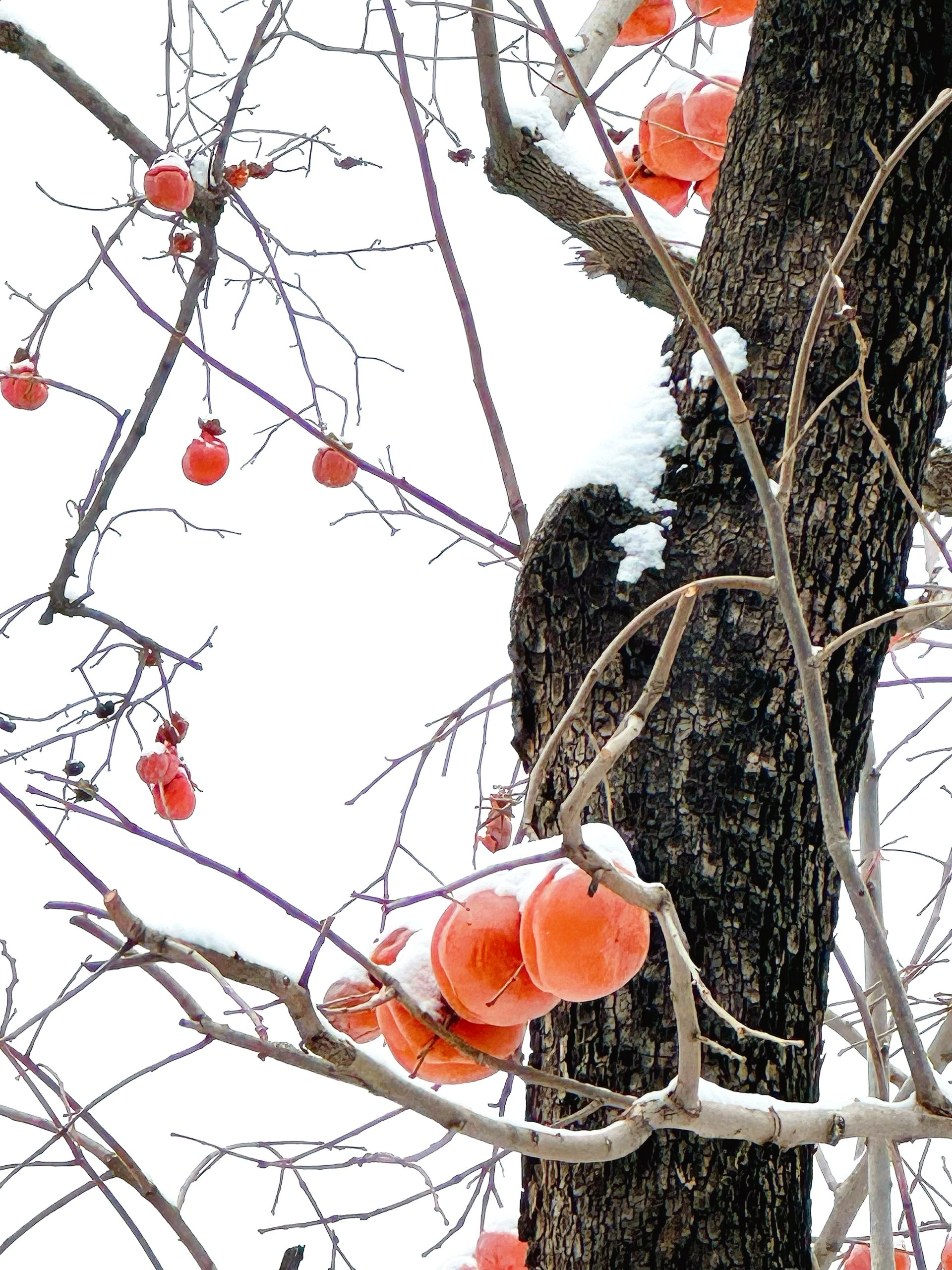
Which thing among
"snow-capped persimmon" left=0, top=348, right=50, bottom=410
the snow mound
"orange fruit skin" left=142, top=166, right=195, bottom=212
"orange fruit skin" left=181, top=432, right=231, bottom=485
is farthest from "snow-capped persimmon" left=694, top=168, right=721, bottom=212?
"snow-capped persimmon" left=0, top=348, right=50, bottom=410

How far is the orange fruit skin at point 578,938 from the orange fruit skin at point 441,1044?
Result: 0.10 meters

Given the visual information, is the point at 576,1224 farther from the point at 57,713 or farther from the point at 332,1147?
the point at 57,713

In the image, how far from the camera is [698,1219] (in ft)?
2.73

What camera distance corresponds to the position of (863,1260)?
156 centimetres

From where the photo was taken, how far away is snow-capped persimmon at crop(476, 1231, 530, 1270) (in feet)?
3.62

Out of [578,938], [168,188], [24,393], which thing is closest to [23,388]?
[24,393]

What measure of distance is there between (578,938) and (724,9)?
1416 millimetres

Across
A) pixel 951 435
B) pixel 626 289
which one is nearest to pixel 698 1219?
pixel 951 435

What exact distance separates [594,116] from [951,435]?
0.92 m

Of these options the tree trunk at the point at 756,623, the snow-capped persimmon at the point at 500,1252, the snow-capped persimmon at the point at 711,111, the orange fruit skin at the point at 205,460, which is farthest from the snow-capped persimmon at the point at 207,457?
the snow-capped persimmon at the point at 500,1252

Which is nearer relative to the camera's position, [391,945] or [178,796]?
[391,945]

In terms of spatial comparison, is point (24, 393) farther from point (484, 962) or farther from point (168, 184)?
point (484, 962)

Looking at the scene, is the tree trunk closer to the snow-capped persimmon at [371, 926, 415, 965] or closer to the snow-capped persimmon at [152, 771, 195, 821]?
the snow-capped persimmon at [371, 926, 415, 965]

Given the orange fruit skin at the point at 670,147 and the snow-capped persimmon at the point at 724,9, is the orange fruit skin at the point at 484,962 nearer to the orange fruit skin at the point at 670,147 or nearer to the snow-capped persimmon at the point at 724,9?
the orange fruit skin at the point at 670,147
